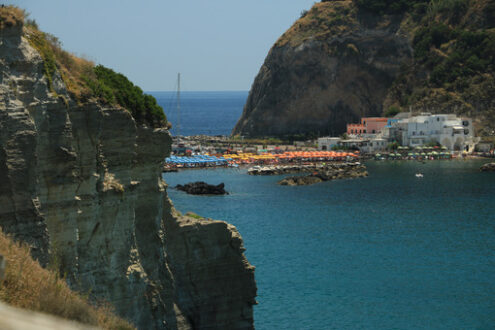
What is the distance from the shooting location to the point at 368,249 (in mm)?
49531

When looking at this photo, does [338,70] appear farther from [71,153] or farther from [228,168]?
[71,153]

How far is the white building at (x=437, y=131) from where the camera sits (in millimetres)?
125250

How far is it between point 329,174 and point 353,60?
68382 mm

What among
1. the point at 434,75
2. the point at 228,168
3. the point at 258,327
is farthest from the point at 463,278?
the point at 434,75

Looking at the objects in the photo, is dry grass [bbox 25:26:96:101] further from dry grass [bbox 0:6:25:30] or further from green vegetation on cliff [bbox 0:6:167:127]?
dry grass [bbox 0:6:25:30]

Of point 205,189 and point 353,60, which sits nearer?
point 205,189

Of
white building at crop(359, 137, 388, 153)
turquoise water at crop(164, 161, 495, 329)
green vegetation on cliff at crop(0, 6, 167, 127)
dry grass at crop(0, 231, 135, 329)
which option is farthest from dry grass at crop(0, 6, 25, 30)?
white building at crop(359, 137, 388, 153)

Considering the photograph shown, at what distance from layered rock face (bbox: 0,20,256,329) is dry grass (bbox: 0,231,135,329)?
2641 millimetres

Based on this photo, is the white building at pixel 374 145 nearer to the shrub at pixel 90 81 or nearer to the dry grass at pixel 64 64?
the shrub at pixel 90 81

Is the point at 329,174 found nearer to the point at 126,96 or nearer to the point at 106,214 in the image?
the point at 126,96

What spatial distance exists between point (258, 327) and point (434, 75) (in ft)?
410

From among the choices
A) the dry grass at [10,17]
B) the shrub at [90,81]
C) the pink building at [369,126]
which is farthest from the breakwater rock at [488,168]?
the dry grass at [10,17]

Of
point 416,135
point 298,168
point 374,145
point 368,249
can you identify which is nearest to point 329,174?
point 298,168

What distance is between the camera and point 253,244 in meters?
51.9
